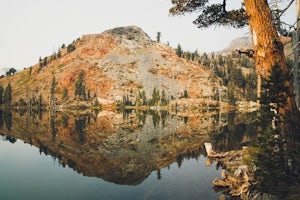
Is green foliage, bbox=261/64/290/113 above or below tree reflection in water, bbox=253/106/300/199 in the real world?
above

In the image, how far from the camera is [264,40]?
9836mm

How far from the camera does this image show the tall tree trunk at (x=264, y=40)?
9.84m

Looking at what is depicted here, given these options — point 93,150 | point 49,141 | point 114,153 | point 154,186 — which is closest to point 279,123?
point 154,186

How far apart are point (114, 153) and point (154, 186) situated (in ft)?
45.9

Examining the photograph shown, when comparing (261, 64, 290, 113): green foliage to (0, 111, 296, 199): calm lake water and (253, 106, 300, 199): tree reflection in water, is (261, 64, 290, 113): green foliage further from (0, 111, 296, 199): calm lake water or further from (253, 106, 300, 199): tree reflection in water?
(0, 111, 296, 199): calm lake water

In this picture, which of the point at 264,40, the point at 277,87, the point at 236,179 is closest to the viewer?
the point at 277,87

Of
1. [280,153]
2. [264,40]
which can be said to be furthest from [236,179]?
[264,40]

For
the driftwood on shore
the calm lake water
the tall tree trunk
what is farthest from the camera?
the calm lake water

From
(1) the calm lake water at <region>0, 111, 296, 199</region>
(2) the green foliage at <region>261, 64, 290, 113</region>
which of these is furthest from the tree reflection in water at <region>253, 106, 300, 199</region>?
(1) the calm lake water at <region>0, 111, 296, 199</region>

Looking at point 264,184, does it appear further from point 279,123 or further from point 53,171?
point 53,171

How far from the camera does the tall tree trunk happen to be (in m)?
9.84

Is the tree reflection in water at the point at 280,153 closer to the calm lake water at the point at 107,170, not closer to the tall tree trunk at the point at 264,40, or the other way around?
the tall tree trunk at the point at 264,40

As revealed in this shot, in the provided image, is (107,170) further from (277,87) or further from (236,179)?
(277,87)

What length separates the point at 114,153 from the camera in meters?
32.6
